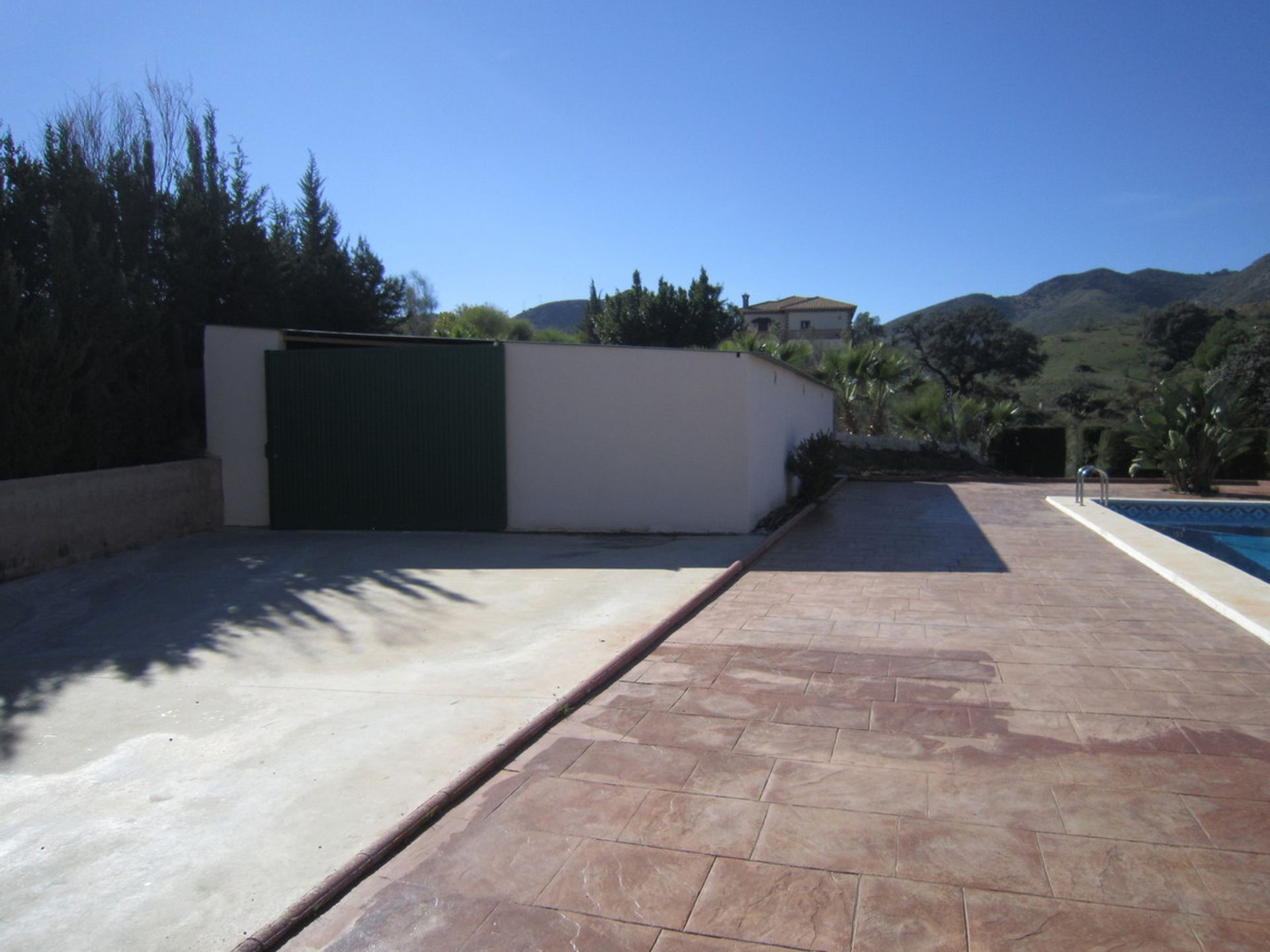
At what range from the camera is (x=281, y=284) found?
14305 millimetres

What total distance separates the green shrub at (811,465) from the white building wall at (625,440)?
332 centimetres

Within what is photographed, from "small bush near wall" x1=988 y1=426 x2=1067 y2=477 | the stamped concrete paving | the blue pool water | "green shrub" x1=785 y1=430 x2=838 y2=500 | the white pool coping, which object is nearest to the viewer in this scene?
the stamped concrete paving

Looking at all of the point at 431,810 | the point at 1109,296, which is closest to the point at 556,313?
the point at 1109,296

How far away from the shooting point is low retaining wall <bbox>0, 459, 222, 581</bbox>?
7863mm

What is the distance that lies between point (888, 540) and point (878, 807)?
23.7ft

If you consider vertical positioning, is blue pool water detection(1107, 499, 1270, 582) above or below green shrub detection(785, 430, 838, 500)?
below

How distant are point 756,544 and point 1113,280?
8323cm

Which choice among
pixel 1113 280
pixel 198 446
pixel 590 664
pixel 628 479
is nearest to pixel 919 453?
pixel 628 479

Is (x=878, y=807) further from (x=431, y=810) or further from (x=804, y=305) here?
(x=804, y=305)

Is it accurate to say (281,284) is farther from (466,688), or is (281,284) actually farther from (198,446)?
(466,688)

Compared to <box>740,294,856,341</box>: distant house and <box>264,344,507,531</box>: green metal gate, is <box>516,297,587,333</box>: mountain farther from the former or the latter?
<box>264,344,507,531</box>: green metal gate

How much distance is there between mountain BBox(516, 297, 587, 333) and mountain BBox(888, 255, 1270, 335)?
103ft

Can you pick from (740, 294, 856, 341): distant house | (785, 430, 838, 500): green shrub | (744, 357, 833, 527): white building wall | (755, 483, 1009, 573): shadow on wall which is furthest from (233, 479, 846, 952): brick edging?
(740, 294, 856, 341): distant house

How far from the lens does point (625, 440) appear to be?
34.3 ft
